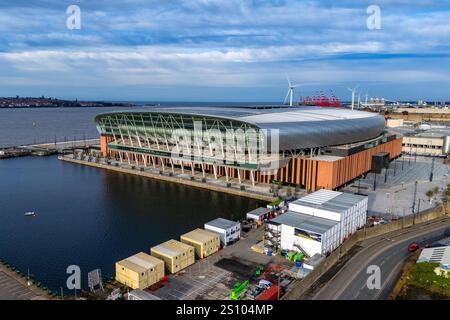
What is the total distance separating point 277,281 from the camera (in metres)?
26.5

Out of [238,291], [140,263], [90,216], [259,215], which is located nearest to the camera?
[238,291]

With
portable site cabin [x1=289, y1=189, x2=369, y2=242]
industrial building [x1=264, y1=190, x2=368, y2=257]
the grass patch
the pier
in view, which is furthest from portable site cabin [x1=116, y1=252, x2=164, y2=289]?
the pier

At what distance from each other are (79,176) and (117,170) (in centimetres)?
707

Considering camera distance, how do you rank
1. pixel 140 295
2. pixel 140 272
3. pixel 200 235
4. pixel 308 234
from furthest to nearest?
pixel 200 235 → pixel 308 234 → pixel 140 272 → pixel 140 295

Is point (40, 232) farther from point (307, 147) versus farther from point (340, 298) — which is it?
point (307, 147)

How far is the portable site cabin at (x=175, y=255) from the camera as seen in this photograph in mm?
28312

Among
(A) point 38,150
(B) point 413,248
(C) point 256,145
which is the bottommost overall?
(B) point 413,248

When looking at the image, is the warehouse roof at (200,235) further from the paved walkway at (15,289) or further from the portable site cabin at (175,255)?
the paved walkway at (15,289)

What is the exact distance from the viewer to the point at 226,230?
33.4 m

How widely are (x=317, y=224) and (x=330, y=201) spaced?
5.34 metres

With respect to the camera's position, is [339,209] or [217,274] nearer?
[217,274]

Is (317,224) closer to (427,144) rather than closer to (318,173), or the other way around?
(318,173)

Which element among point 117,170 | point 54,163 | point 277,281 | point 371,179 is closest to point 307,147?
point 371,179

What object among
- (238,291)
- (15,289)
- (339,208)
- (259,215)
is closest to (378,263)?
(339,208)
